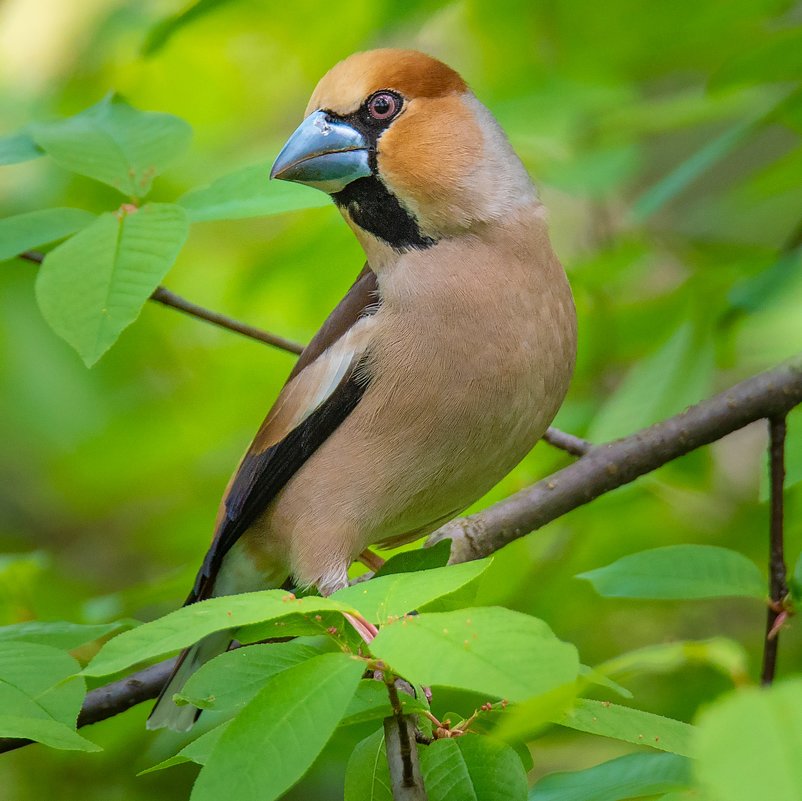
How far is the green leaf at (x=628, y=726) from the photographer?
6.86 ft

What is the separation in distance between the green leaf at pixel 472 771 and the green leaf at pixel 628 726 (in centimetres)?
21

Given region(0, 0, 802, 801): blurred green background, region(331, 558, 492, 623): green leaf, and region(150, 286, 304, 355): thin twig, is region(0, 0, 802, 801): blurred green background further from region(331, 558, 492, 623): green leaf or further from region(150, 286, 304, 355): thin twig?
region(331, 558, 492, 623): green leaf

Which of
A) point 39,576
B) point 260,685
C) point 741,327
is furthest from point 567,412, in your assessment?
point 260,685

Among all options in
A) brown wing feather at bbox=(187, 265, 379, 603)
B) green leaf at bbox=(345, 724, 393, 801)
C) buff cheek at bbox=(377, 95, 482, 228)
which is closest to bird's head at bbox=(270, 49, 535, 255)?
buff cheek at bbox=(377, 95, 482, 228)

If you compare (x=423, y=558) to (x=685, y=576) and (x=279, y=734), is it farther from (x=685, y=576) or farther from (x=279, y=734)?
(x=279, y=734)

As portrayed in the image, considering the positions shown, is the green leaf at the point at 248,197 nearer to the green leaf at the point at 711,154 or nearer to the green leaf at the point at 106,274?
the green leaf at the point at 106,274

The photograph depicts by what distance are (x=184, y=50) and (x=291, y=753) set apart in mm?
5272

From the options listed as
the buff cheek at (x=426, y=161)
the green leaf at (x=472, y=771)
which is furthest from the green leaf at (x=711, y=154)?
the green leaf at (x=472, y=771)

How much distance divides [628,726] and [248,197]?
1.93 metres

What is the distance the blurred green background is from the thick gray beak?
1.83 feet

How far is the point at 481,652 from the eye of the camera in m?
1.75

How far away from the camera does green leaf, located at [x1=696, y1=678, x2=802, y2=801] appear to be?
1312mm

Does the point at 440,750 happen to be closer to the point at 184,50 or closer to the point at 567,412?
the point at 567,412

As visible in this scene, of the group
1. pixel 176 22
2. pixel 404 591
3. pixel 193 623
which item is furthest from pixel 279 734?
pixel 176 22
